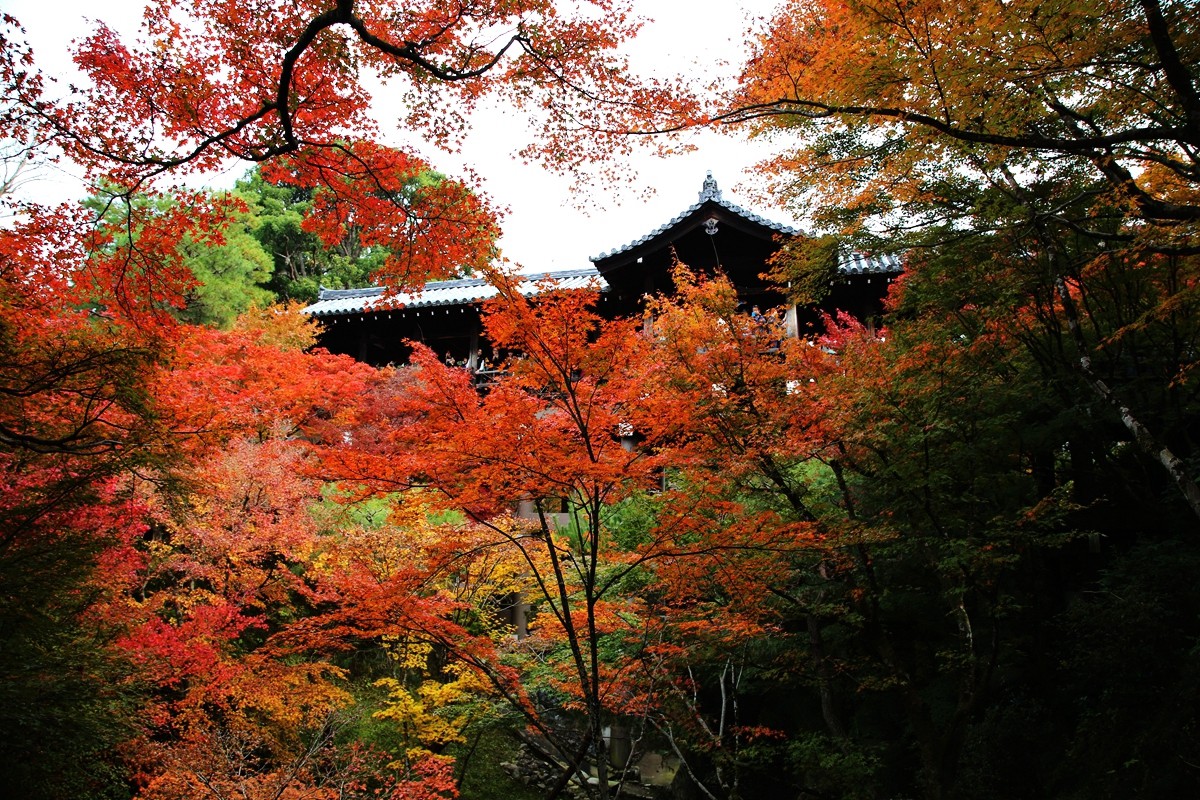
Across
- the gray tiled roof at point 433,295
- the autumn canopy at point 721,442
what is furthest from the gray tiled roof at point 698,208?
the autumn canopy at point 721,442

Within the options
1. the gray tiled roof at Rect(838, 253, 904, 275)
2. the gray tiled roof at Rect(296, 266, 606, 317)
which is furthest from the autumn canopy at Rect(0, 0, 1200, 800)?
the gray tiled roof at Rect(296, 266, 606, 317)

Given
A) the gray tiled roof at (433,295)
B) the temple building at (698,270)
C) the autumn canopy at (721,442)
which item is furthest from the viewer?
the gray tiled roof at (433,295)

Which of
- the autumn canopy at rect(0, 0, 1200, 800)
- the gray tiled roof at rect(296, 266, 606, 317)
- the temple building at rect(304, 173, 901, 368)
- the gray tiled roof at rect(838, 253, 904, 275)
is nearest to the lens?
the autumn canopy at rect(0, 0, 1200, 800)

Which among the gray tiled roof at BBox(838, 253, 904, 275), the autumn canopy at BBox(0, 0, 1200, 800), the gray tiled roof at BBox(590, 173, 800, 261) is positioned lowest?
the autumn canopy at BBox(0, 0, 1200, 800)

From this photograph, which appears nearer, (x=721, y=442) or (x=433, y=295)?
(x=721, y=442)

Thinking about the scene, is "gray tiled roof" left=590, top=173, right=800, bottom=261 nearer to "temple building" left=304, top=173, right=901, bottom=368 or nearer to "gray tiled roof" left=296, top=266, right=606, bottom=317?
"temple building" left=304, top=173, right=901, bottom=368

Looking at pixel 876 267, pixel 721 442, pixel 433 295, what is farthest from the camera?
pixel 433 295

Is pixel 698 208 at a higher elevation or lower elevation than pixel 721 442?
higher

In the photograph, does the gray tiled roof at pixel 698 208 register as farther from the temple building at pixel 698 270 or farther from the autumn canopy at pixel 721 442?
the autumn canopy at pixel 721 442

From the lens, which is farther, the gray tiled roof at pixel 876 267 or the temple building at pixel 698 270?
the temple building at pixel 698 270

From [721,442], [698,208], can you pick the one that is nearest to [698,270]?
[698,208]

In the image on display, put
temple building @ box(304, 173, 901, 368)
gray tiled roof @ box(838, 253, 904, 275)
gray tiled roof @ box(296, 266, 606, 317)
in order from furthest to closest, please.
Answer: gray tiled roof @ box(296, 266, 606, 317) → temple building @ box(304, 173, 901, 368) → gray tiled roof @ box(838, 253, 904, 275)

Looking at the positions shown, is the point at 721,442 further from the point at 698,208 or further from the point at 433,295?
the point at 433,295

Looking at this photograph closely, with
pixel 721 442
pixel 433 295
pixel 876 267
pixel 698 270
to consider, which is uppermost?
pixel 433 295
